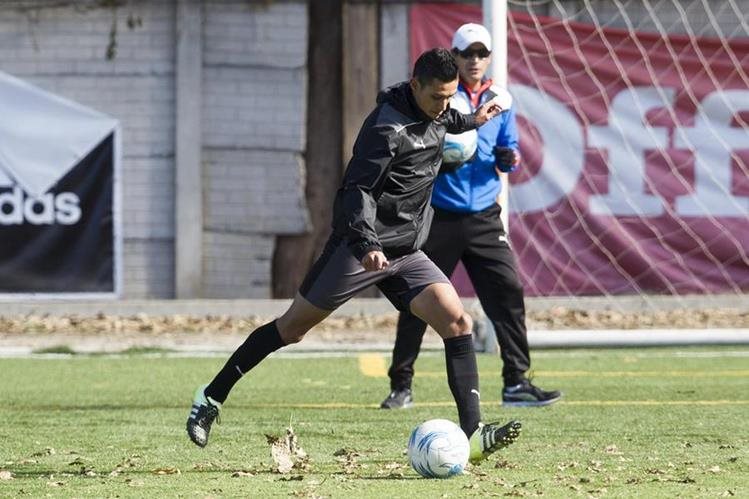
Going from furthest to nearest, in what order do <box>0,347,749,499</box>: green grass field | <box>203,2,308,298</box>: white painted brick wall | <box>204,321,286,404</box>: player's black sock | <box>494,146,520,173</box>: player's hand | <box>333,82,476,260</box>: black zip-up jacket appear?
<box>203,2,308,298</box>: white painted brick wall < <box>494,146,520,173</box>: player's hand < <box>204,321,286,404</box>: player's black sock < <box>333,82,476,260</box>: black zip-up jacket < <box>0,347,749,499</box>: green grass field

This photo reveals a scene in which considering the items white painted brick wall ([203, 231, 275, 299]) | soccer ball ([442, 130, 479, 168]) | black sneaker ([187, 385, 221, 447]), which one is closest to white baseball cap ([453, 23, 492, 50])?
soccer ball ([442, 130, 479, 168])

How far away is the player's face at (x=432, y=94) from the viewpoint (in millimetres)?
6875

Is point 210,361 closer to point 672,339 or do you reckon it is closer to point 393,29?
point 672,339

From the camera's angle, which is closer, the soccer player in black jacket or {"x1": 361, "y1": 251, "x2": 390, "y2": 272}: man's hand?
{"x1": 361, "y1": 251, "x2": 390, "y2": 272}: man's hand

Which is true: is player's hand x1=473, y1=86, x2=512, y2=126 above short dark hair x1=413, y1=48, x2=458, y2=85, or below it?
below

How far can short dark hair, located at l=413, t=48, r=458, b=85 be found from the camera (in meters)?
6.85

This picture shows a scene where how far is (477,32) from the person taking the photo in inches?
336

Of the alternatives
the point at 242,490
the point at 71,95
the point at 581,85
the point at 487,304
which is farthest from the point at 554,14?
the point at 242,490

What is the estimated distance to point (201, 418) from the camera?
23.4 ft

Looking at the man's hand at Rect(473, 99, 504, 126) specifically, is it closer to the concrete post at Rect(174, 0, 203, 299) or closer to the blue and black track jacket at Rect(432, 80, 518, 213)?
the blue and black track jacket at Rect(432, 80, 518, 213)

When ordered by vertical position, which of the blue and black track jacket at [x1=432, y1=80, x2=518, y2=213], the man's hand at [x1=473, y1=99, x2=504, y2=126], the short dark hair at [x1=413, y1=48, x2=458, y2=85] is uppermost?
the short dark hair at [x1=413, y1=48, x2=458, y2=85]

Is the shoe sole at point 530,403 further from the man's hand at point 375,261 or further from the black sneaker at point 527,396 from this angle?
the man's hand at point 375,261

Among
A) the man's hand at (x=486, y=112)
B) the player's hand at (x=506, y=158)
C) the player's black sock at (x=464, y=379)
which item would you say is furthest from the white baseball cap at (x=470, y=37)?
the player's black sock at (x=464, y=379)

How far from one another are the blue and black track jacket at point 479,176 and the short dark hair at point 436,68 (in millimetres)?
1836
